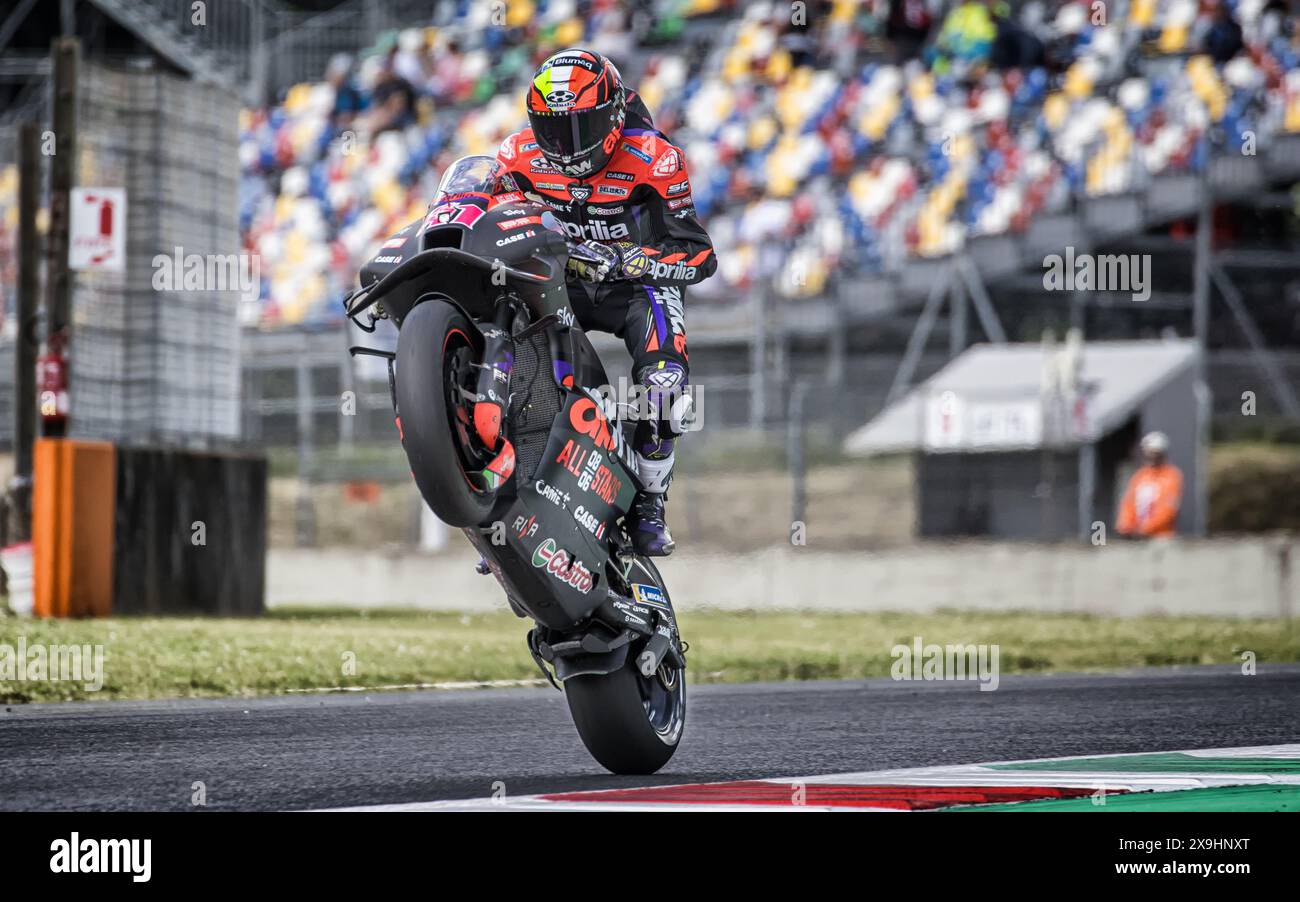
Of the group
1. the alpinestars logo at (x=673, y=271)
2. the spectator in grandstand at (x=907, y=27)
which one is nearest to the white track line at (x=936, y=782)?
the alpinestars logo at (x=673, y=271)

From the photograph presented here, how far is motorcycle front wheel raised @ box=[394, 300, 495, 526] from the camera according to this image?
16.0 ft

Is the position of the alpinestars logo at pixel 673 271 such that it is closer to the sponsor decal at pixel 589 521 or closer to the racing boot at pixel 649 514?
the racing boot at pixel 649 514

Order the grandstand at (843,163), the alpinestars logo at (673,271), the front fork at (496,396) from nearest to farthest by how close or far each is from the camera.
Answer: the front fork at (496,396), the alpinestars logo at (673,271), the grandstand at (843,163)

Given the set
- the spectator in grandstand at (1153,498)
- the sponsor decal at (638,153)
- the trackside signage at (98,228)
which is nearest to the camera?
the sponsor decal at (638,153)

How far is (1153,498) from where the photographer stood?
15109 mm

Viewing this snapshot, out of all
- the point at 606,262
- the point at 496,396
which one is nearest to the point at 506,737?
the point at 606,262

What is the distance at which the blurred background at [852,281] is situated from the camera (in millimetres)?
13703

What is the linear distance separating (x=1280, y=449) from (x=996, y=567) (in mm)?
3459

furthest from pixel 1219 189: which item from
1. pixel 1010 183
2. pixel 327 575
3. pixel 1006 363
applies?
pixel 327 575

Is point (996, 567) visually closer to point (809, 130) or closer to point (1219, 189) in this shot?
point (1219, 189)

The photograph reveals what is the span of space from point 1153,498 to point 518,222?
1071 centimetres

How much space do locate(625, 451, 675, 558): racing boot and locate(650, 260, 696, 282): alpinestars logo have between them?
57 centimetres
